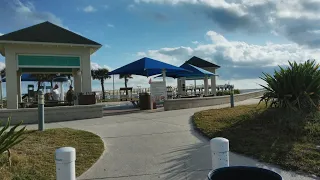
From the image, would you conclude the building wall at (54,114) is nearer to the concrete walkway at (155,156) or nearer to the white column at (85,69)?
the concrete walkway at (155,156)

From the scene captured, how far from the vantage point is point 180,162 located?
6230 millimetres

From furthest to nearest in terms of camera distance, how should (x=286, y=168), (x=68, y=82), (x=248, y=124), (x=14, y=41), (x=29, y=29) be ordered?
(x=68, y=82) → (x=29, y=29) → (x=14, y=41) → (x=248, y=124) → (x=286, y=168)

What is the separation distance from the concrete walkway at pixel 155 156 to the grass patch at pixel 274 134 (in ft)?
1.27

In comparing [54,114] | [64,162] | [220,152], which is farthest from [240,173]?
[54,114]

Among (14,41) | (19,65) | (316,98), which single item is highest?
(14,41)

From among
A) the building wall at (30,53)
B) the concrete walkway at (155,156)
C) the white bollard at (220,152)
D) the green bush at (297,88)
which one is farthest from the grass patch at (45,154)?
the building wall at (30,53)

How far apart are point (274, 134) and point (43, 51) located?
42.3 feet

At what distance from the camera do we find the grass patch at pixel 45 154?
538 centimetres

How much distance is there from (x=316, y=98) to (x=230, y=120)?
2.77 metres

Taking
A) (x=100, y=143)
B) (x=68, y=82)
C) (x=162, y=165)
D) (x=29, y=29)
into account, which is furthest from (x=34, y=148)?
(x=68, y=82)

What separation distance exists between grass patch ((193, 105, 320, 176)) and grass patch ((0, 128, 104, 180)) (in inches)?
126

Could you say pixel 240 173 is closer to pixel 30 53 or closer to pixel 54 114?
pixel 54 114

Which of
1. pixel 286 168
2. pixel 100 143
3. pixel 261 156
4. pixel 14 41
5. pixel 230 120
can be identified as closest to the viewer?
pixel 286 168

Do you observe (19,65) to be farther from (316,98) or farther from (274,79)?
(316,98)
